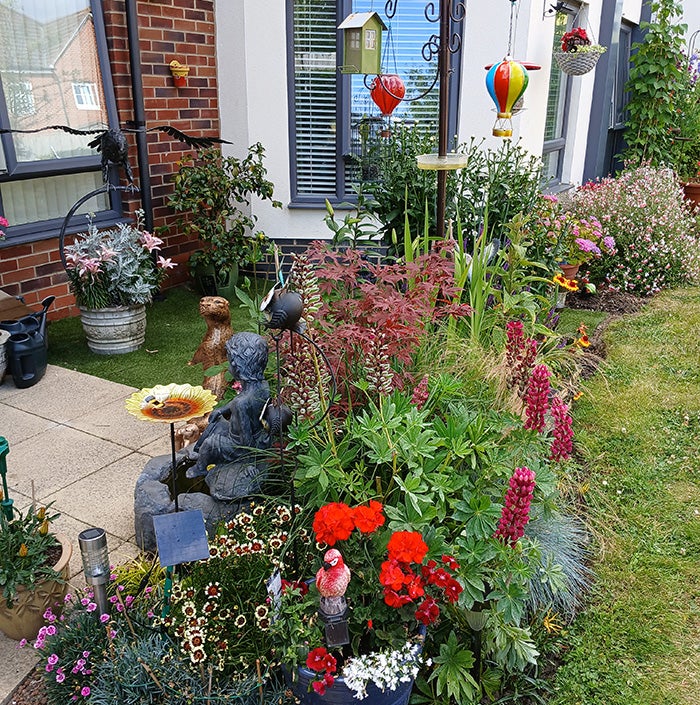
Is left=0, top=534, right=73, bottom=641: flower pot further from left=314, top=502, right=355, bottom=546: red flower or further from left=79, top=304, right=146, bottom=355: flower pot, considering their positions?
left=79, top=304, right=146, bottom=355: flower pot

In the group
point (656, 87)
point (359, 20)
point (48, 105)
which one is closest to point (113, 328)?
point (48, 105)

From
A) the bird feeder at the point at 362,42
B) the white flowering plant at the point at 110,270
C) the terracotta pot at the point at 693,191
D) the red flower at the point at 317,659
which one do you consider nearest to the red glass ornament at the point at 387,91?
the bird feeder at the point at 362,42

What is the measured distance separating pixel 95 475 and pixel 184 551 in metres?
1.51

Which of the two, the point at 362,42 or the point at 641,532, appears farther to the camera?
the point at 362,42

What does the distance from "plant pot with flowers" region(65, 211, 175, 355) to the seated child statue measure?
2347mm

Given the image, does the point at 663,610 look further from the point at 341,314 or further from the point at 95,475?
the point at 95,475

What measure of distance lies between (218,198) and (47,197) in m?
1.32

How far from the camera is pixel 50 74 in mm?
4902

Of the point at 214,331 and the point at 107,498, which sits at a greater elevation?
the point at 214,331

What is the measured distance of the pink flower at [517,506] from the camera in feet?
6.08

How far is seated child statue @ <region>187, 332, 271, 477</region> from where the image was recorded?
8.16 feet

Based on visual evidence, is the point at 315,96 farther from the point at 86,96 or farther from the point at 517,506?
the point at 517,506

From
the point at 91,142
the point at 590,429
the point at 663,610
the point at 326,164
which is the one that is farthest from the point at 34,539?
the point at 326,164

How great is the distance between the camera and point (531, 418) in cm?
225
